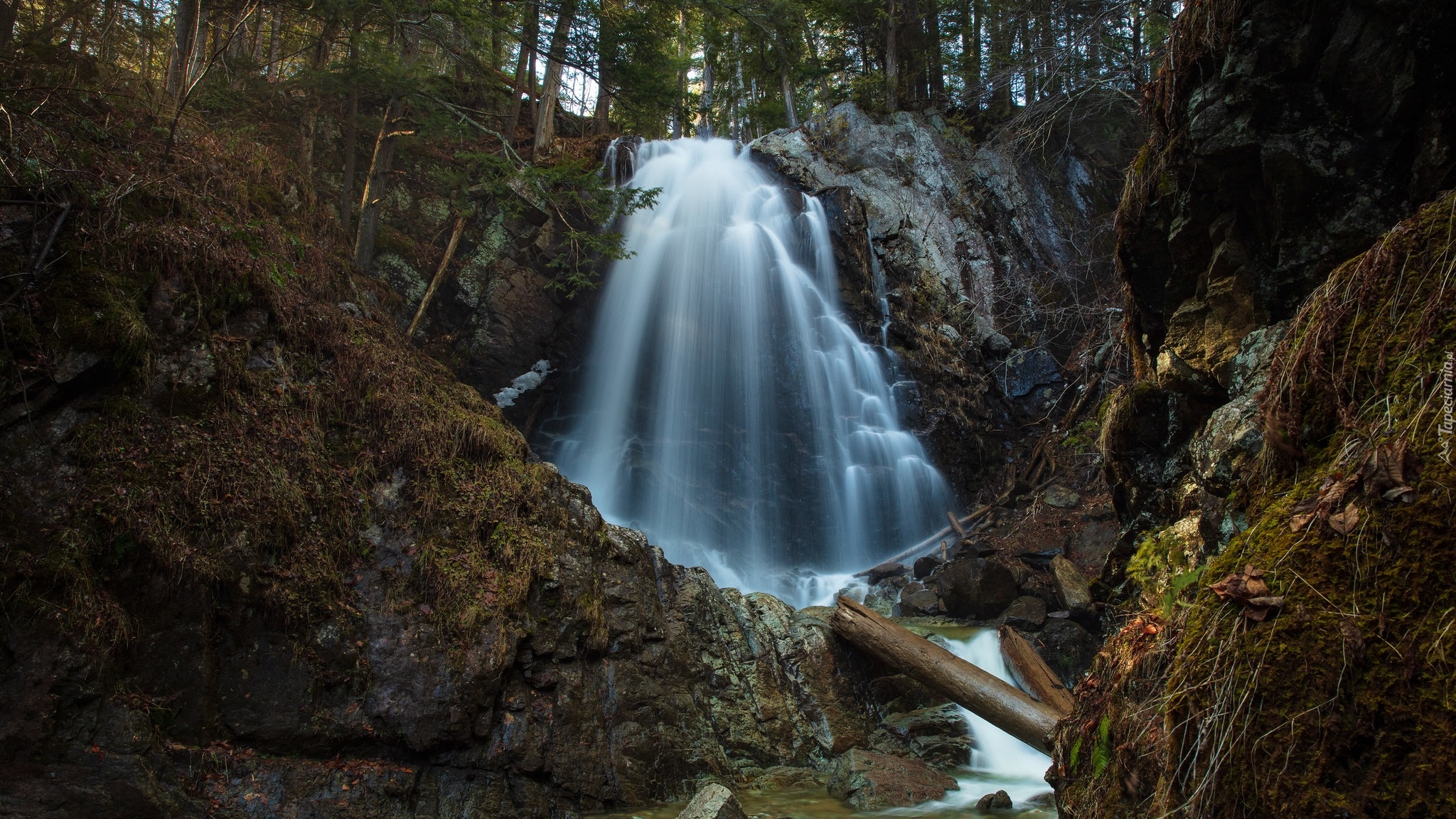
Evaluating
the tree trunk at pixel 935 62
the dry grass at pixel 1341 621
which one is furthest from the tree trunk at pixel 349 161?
the tree trunk at pixel 935 62

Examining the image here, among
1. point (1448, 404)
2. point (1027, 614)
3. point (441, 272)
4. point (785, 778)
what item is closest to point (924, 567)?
point (1027, 614)

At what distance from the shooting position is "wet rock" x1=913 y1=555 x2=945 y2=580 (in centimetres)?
→ 1075

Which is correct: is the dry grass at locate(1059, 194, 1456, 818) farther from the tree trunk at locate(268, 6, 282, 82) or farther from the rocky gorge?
the tree trunk at locate(268, 6, 282, 82)

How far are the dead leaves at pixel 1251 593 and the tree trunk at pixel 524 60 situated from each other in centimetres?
1044

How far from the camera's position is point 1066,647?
25.4 feet

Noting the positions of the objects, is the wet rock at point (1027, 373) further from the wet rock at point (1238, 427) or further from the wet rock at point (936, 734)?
the wet rock at point (1238, 427)

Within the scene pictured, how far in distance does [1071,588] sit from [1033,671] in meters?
1.96

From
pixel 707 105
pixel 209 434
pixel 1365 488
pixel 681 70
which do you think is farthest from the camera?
pixel 707 105

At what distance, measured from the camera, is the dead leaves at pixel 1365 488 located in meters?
1.93

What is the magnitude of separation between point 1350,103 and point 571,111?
17.9 metres

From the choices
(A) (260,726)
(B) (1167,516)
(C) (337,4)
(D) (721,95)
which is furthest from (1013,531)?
(D) (721,95)

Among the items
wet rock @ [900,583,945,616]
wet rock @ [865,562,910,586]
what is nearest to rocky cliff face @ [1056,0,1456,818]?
wet rock @ [900,583,945,616]

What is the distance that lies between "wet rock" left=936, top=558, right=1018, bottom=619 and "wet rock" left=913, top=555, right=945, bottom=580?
1411 mm

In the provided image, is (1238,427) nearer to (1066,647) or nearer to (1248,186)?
(1248,186)
